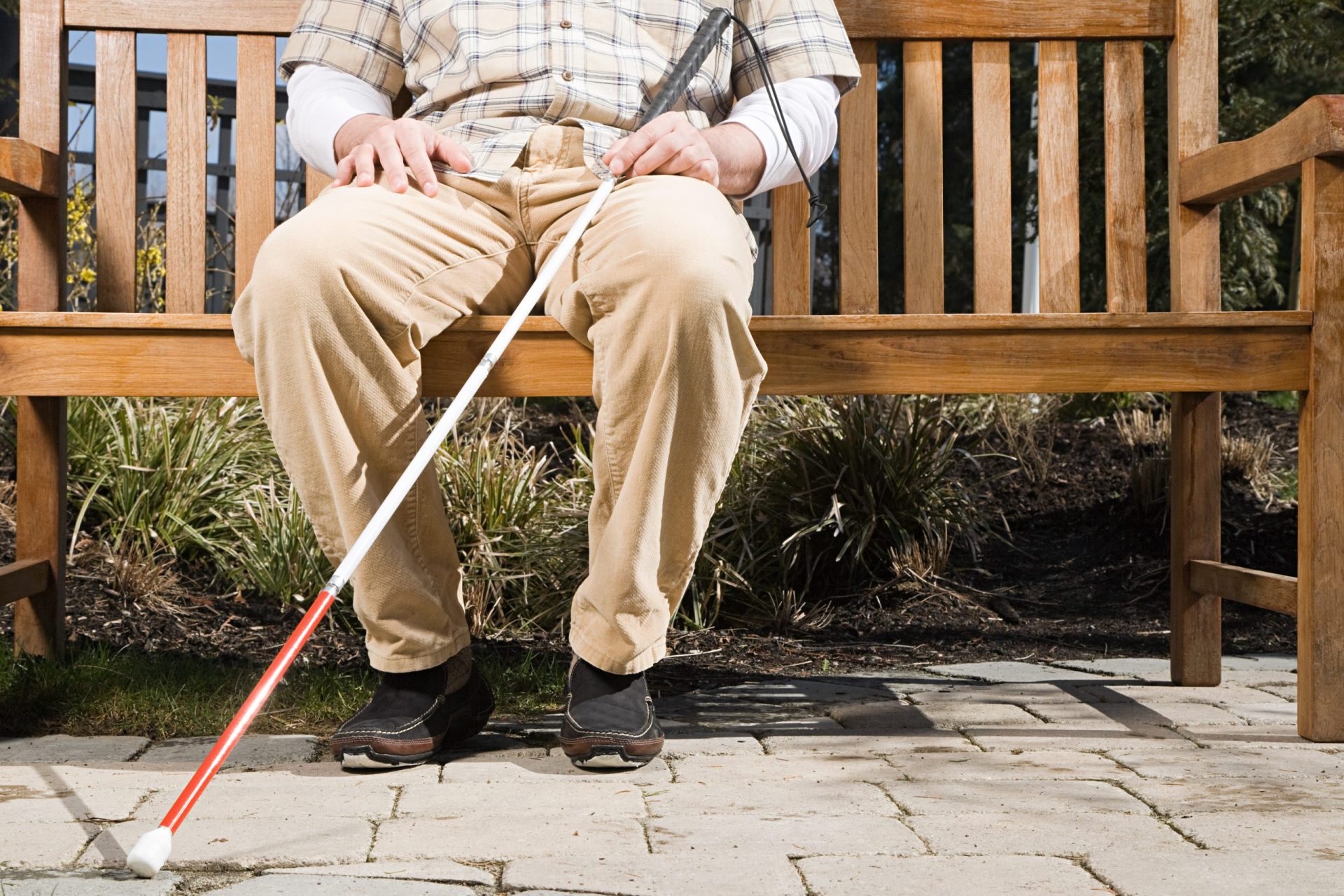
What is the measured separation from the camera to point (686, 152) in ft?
6.30

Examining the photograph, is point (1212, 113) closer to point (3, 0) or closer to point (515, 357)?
point (515, 357)

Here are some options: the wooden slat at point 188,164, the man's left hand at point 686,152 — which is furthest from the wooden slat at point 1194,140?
the wooden slat at point 188,164

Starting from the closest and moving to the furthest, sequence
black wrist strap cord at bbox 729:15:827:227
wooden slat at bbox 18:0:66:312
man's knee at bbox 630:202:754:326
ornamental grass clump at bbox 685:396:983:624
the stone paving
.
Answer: the stone paving → man's knee at bbox 630:202:754:326 → black wrist strap cord at bbox 729:15:827:227 → wooden slat at bbox 18:0:66:312 → ornamental grass clump at bbox 685:396:983:624

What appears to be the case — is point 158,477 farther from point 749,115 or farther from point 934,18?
point 934,18

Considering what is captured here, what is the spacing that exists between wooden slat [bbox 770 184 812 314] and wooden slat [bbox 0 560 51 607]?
1.44 metres

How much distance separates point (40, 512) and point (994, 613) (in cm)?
216

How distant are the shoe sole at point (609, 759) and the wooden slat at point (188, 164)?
3.92 feet

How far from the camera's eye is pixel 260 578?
3.24 metres

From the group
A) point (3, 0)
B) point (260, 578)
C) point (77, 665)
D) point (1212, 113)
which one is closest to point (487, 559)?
point (260, 578)

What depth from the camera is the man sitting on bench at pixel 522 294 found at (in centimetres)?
175

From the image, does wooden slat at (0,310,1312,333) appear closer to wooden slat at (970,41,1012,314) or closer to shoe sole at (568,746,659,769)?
wooden slat at (970,41,1012,314)

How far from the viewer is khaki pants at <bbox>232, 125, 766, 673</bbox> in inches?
68.4

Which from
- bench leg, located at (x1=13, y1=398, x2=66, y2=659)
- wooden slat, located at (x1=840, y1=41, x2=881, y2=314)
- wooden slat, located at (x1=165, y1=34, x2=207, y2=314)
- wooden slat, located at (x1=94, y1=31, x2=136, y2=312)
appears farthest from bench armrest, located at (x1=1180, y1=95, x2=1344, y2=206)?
bench leg, located at (x1=13, y1=398, x2=66, y2=659)

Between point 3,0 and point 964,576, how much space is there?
3.91 meters
